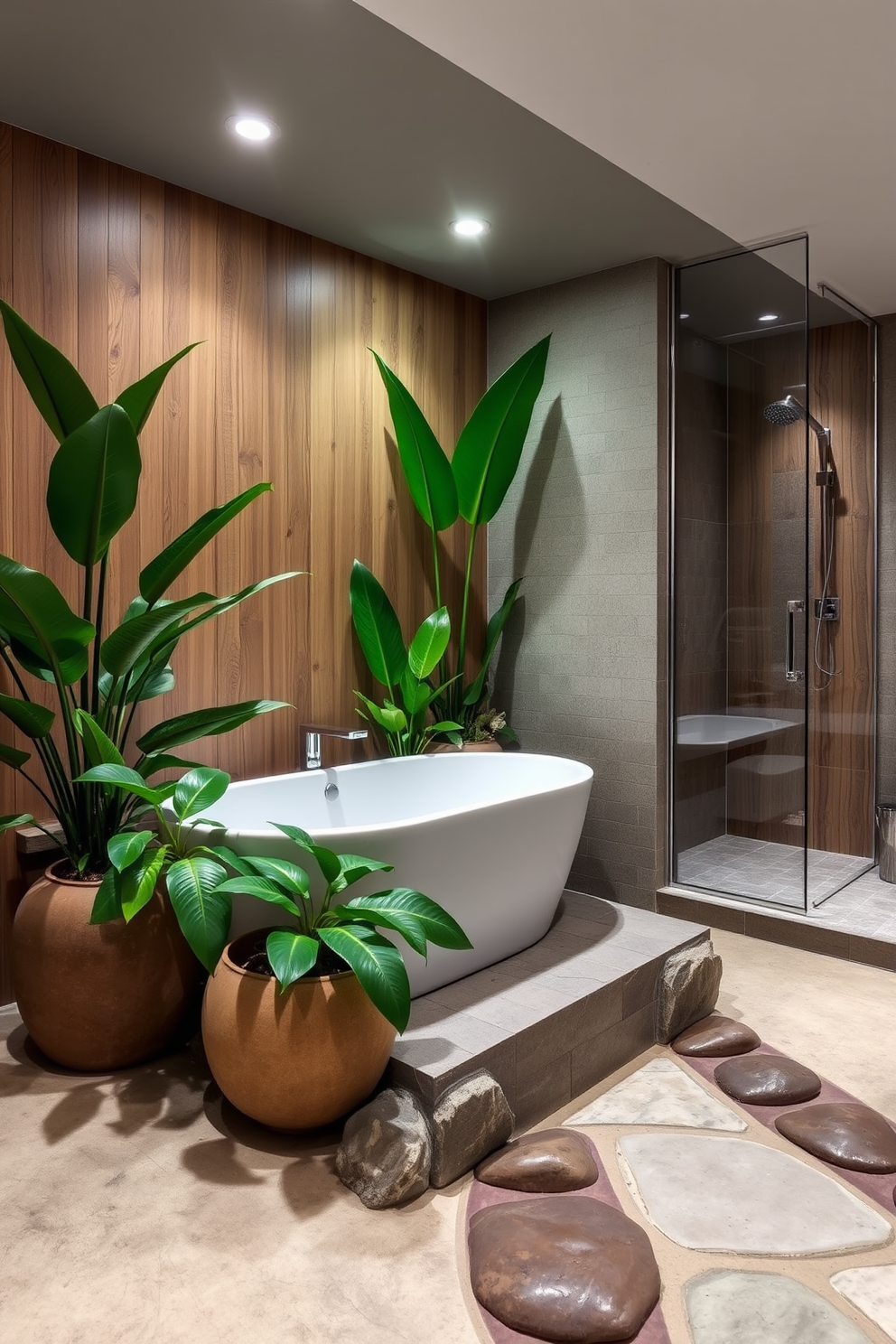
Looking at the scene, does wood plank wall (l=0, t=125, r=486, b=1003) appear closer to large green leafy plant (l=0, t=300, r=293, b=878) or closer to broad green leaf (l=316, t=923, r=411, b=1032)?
large green leafy plant (l=0, t=300, r=293, b=878)

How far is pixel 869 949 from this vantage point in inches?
125

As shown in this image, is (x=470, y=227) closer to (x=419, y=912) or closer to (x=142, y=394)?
(x=142, y=394)

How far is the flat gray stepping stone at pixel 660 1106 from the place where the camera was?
2.21 meters

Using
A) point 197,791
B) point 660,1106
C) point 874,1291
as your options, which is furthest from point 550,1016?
point 197,791

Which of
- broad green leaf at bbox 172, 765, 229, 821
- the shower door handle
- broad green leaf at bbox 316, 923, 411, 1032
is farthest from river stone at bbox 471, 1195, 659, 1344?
the shower door handle

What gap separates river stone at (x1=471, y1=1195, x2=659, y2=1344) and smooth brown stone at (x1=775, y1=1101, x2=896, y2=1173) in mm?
536

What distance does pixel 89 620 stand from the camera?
2.30 meters

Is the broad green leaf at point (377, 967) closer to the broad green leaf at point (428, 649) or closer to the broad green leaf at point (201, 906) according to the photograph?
the broad green leaf at point (201, 906)

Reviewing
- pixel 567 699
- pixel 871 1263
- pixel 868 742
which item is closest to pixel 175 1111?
pixel 871 1263

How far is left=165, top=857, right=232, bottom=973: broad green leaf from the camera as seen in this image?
1.97 metres

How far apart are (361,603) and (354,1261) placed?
86.4 inches

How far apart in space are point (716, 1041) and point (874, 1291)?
0.93m

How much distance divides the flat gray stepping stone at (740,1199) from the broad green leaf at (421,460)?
2288 mm

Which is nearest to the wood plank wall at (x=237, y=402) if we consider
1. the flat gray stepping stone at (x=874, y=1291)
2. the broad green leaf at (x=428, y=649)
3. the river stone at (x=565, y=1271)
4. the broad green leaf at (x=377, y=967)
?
the broad green leaf at (x=428, y=649)
